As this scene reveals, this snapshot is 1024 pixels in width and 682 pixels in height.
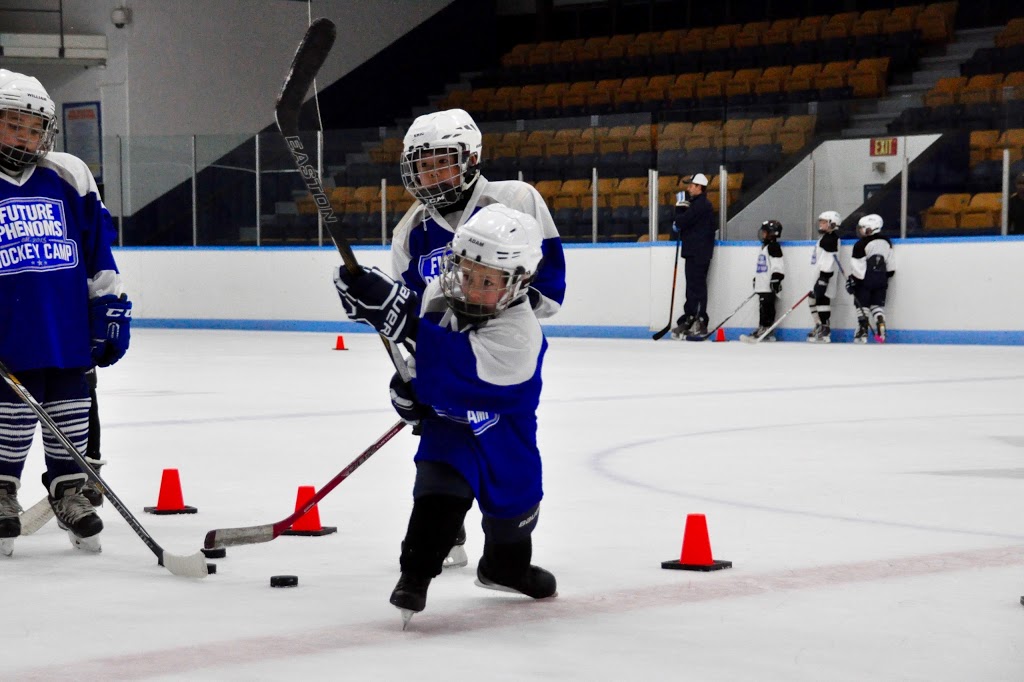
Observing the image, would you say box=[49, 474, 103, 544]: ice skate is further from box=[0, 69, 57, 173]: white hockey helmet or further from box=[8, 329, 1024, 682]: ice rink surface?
box=[0, 69, 57, 173]: white hockey helmet

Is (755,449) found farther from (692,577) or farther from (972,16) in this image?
(972,16)

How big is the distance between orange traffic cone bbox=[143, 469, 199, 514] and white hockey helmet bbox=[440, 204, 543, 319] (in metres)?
1.61

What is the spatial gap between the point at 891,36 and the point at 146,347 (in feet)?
32.0

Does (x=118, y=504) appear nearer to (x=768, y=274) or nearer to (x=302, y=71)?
(x=302, y=71)

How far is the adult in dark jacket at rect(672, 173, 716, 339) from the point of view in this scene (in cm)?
1376

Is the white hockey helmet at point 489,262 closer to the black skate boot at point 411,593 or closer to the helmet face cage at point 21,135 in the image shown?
the black skate boot at point 411,593

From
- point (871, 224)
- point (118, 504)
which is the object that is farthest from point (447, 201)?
point (871, 224)

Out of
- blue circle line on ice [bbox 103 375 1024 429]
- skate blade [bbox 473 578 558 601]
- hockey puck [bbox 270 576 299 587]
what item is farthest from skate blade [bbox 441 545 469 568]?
blue circle line on ice [bbox 103 375 1024 429]

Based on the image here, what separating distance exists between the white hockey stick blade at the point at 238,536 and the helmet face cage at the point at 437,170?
81 cm

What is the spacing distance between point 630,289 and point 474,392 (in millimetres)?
11911

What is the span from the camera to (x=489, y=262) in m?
2.86

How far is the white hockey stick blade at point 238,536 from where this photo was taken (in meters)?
3.27

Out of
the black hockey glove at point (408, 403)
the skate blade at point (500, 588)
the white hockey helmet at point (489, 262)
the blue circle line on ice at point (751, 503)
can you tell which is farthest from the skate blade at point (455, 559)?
the blue circle line on ice at point (751, 503)

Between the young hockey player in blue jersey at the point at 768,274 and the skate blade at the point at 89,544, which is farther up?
the young hockey player in blue jersey at the point at 768,274
